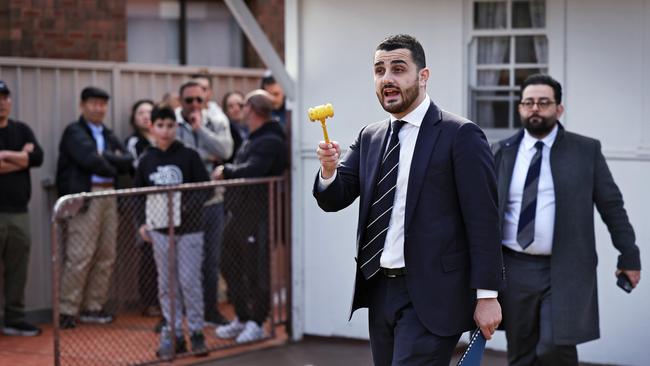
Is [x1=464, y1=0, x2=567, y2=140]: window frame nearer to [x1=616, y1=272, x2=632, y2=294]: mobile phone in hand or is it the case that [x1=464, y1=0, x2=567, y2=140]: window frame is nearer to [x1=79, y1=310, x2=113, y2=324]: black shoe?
[x1=616, y1=272, x2=632, y2=294]: mobile phone in hand

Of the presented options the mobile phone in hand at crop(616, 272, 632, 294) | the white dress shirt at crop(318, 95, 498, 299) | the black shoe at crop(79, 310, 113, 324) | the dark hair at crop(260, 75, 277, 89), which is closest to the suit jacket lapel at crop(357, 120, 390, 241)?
the white dress shirt at crop(318, 95, 498, 299)

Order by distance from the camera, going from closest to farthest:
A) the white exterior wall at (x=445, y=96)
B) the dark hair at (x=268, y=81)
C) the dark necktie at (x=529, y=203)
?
the dark necktie at (x=529, y=203) → the white exterior wall at (x=445, y=96) → the dark hair at (x=268, y=81)

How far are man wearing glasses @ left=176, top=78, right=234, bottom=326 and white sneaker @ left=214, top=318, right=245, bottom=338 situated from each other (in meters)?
0.20

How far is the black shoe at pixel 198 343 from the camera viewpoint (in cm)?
889

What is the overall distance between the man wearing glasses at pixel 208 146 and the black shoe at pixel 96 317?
0.99 m

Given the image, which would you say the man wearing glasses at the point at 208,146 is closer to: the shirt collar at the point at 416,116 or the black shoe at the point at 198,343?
the black shoe at the point at 198,343

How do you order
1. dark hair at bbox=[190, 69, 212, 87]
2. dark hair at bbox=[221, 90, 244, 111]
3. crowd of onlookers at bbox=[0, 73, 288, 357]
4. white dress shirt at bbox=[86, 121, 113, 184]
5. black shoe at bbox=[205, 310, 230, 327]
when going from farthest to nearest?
dark hair at bbox=[221, 90, 244, 111]
dark hair at bbox=[190, 69, 212, 87]
white dress shirt at bbox=[86, 121, 113, 184]
black shoe at bbox=[205, 310, 230, 327]
crowd of onlookers at bbox=[0, 73, 288, 357]

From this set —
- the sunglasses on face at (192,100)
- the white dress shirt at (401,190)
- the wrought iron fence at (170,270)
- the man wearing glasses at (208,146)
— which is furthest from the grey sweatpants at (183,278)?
the white dress shirt at (401,190)

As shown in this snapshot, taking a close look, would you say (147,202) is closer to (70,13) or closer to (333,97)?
(333,97)

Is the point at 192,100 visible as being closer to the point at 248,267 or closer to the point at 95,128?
the point at 95,128

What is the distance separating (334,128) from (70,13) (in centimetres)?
401

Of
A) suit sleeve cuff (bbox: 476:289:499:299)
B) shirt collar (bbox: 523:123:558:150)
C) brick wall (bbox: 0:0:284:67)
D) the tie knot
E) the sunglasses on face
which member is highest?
brick wall (bbox: 0:0:284:67)

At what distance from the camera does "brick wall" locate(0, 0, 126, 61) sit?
11.3m

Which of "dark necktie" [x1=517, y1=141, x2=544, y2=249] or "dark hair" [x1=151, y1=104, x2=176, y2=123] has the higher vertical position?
"dark hair" [x1=151, y1=104, x2=176, y2=123]
